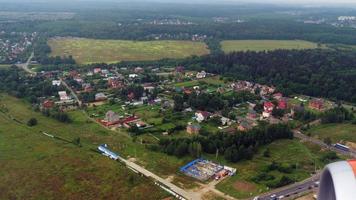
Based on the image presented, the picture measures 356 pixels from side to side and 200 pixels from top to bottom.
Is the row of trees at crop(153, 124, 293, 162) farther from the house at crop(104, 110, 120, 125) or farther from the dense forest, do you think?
the dense forest

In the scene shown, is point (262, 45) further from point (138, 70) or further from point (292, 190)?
point (292, 190)

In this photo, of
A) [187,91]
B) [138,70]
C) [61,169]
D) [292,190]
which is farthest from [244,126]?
[138,70]

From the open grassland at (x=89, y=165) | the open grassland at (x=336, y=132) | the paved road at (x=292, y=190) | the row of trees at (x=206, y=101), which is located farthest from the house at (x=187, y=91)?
the paved road at (x=292, y=190)

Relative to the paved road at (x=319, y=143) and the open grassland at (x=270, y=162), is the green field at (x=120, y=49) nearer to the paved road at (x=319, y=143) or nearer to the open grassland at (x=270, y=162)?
the paved road at (x=319, y=143)

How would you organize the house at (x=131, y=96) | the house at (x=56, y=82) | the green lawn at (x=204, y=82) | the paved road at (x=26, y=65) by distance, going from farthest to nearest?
1. the paved road at (x=26, y=65)
2. the green lawn at (x=204, y=82)
3. the house at (x=56, y=82)
4. the house at (x=131, y=96)

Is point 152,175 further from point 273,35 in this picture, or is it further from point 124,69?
point 273,35

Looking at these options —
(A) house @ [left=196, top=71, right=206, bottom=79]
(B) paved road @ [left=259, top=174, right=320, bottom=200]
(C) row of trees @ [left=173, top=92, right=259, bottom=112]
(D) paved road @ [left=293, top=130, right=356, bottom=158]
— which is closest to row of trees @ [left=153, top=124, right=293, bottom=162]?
(D) paved road @ [left=293, top=130, right=356, bottom=158]
